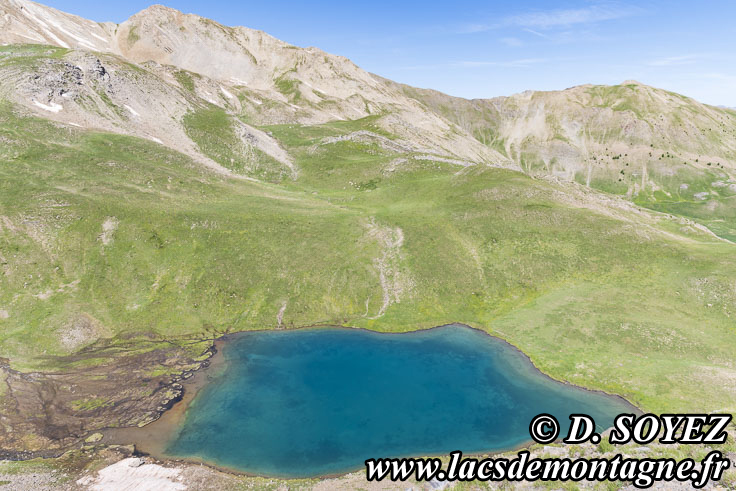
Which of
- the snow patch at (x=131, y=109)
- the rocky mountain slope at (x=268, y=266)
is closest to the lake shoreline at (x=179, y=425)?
the rocky mountain slope at (x=268, y=266)

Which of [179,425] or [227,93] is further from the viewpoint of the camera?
[227,93]

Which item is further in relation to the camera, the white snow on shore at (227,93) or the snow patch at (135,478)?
the white snow on shore at (227,93)

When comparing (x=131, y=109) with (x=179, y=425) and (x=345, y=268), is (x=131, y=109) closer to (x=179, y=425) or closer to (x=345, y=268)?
(x=345, y=268)

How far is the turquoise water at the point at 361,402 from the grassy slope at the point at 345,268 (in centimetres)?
552

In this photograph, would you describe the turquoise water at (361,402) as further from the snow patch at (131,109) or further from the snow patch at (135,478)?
the snow patch at (131,109)

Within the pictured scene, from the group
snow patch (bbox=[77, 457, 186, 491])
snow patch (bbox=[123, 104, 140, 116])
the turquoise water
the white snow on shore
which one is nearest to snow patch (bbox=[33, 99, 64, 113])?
snow patch (bbox=[123, 104, 140, 116])

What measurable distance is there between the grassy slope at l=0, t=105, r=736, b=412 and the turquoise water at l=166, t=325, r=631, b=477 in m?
5.52

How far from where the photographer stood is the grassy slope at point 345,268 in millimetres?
57000

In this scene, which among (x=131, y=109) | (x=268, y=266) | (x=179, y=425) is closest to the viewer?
(x=179, y=425)

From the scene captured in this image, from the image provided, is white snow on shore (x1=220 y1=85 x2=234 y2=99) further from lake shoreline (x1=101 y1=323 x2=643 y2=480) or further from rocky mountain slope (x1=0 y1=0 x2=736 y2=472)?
lake shoreline (x1=101 y1=323 x2=643 y2=480)

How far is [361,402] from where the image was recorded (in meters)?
47.9

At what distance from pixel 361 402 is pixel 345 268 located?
33736 millimetres

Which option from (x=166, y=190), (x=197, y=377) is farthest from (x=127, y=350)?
(x=166, y=190)

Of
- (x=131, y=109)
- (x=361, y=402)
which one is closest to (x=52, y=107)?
(x=131, y=109)
